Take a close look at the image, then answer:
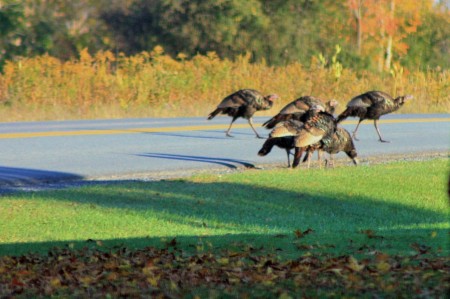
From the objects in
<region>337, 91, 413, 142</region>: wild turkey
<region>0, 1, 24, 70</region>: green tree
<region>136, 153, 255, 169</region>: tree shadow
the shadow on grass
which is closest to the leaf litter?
the shadow on grass

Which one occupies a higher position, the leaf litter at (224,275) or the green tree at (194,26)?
the green tree at (194,26)

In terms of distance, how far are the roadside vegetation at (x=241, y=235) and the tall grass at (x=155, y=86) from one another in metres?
12.7

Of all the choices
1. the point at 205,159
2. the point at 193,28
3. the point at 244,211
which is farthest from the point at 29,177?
the point at 193,28

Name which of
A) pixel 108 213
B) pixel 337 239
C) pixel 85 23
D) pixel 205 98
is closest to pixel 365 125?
pixel 205 98

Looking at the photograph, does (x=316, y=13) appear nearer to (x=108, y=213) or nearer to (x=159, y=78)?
(x=159, y=78)

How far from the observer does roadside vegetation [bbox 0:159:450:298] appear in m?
6.54

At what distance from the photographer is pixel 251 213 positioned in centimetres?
1162

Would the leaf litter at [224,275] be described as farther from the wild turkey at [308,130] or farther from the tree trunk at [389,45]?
the tree trunk at [389,45]

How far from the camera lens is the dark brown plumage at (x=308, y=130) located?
542 inches

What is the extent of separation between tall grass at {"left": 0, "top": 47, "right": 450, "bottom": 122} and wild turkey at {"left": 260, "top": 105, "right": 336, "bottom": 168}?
1216 cm

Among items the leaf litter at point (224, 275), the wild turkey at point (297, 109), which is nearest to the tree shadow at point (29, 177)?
the wild turkey at point (297, 109)

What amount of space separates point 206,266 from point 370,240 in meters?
1.96

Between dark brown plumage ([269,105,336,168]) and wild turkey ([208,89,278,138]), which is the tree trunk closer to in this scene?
A: wild turkey ([208,89,278,138])

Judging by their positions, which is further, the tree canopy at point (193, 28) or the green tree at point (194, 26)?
the green tree at point (194, 26)
